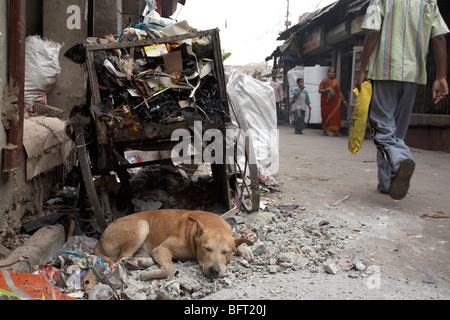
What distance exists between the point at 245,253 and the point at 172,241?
59 cm

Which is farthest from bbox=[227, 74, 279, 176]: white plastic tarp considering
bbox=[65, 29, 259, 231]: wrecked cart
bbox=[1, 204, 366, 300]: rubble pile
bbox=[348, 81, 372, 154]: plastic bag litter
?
bbox=[1, 204, 366, 300]: rubble pile

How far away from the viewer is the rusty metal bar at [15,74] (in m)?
3.20

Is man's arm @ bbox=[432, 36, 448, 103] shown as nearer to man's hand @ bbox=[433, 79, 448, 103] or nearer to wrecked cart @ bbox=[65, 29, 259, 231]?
man's hand @ bbox=[433, 79, 448, 103]

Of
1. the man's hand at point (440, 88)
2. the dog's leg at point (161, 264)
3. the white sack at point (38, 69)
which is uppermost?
the white sack at point (38, 69)

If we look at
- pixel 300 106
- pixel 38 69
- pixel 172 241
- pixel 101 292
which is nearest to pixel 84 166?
pixel 172 241

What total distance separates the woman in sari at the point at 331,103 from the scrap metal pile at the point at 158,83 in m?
10.1

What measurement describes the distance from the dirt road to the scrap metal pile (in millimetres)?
1434

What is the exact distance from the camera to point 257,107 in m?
6.41

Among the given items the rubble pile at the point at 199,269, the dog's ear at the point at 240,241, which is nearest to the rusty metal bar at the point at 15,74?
the rubble pile at the point at 199,269

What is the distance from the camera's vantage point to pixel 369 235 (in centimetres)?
358

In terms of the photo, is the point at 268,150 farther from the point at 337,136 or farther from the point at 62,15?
the point at 337,136

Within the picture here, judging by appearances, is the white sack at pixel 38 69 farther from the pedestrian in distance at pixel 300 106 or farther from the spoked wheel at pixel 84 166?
the pedestrian in distance at pixel 300 106

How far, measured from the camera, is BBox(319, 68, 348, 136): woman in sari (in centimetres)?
1324

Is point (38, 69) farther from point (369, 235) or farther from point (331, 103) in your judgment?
point (331, 103)
